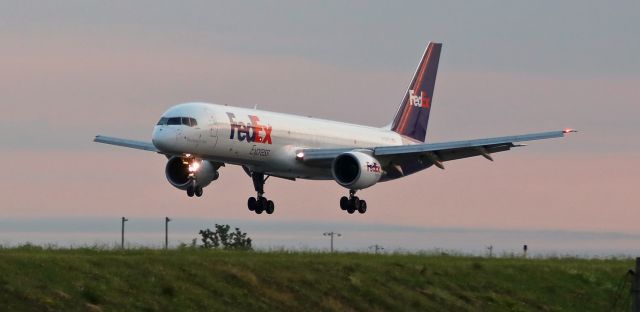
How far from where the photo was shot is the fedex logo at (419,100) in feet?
270

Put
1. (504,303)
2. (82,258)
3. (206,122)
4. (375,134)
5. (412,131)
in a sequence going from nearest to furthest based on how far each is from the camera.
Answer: (82,258)
(504,303)
(206,122)
(375,134)
(412,131)

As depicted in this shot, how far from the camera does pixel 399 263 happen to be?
161ft

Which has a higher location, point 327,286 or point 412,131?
point 412,131

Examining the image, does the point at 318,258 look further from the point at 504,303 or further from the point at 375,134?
the point at 375,134

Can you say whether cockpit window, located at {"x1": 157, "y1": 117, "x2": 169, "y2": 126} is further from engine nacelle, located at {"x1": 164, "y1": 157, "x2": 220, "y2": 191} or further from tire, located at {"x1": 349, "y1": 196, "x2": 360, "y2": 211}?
tire, located at {"x1": 349, "y1": 196, "x2": 360, "y2": 211}

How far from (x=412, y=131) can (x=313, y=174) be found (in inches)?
502

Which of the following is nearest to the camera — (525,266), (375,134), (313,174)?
(525,266)

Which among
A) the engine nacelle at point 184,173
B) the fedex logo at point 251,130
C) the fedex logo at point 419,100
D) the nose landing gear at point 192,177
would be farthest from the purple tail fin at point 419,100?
the nose landing gear at point 192,177

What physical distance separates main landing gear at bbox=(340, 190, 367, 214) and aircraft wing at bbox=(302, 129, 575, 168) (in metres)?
2.10

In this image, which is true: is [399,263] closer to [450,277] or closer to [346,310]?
[450,277]

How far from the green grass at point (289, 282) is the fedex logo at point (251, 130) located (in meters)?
11.6

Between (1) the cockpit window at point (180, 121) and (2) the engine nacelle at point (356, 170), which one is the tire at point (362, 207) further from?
(1) the cockpit window at point (180, 121)

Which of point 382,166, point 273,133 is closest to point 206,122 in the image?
point 273,133

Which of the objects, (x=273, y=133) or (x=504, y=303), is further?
(x=273, y=133)
